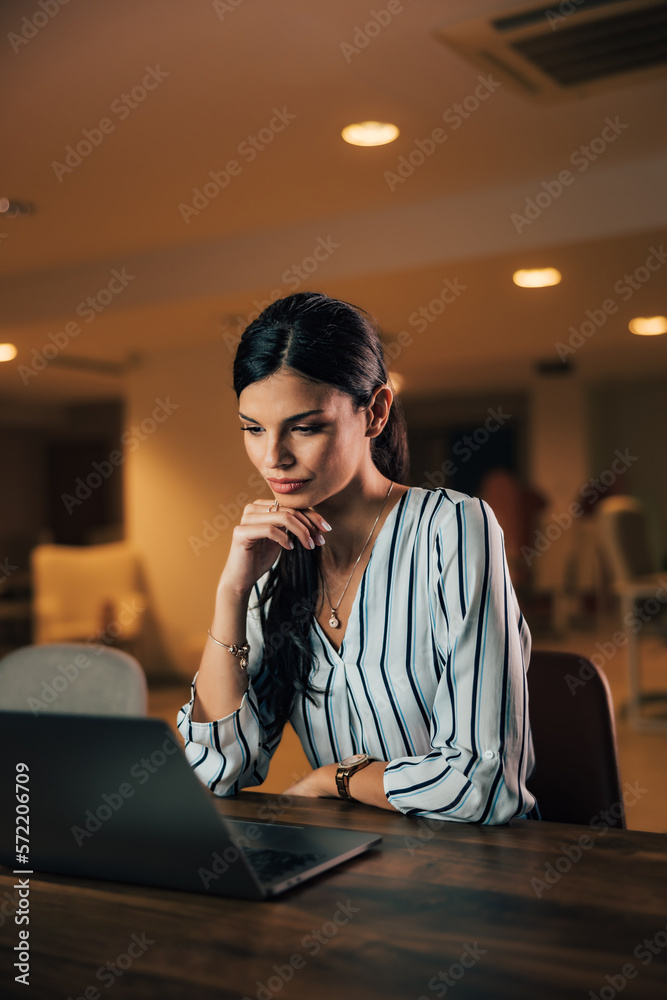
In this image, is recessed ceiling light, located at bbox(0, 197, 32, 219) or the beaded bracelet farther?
recessed ceiling light, located at bbox(0, 197, 32, 219)

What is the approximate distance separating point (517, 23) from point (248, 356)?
4.97 feet

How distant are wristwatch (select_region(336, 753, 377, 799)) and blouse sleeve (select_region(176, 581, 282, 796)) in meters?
0.14

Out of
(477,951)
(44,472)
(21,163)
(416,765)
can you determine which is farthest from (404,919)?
(44,472)

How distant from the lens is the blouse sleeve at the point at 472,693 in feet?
3.63

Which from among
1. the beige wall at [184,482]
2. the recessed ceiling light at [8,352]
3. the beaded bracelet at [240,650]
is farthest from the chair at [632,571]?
the recessed ceiling light at [8,352]

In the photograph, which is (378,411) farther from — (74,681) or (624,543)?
(624,543)

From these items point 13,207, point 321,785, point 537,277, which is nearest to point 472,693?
point 321,785

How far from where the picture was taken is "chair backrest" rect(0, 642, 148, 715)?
1801 millimetres

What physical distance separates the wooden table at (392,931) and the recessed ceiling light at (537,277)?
3.67m

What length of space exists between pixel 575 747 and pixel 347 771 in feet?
1.22

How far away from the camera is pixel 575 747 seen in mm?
1382

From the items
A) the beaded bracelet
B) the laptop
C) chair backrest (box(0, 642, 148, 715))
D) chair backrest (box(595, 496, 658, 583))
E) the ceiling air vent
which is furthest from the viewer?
chair backrest (box(595, 496, 658, 583))

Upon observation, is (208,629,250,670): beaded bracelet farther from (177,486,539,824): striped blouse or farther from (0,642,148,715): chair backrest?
(0,642,148,715): chair backrest

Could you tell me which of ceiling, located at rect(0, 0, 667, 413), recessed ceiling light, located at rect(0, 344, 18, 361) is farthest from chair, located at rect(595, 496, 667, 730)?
recessed ceiling light, located at rect(0, 344, 18, 361)
